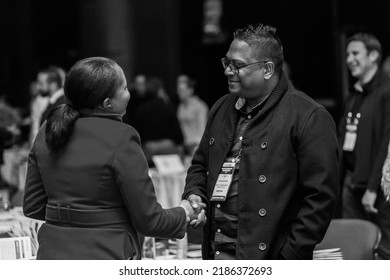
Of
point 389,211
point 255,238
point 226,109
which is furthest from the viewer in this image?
point 389,211

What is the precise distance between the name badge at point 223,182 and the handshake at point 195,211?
71 mm

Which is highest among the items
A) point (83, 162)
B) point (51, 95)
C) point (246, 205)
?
point (83, 162)

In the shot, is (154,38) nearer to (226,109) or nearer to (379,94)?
(379,94)

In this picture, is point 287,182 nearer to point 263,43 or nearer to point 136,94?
point 263,43

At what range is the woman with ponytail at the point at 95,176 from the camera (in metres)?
3.61

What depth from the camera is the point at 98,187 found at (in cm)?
360

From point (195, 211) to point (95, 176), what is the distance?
0.65 m

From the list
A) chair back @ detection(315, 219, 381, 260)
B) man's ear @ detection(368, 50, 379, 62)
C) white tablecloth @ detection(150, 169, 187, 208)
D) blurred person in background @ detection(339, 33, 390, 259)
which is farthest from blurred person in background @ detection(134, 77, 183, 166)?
chair back @ detection(315, 219, 381, 260)

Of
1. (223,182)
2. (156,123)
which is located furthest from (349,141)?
(156,123)

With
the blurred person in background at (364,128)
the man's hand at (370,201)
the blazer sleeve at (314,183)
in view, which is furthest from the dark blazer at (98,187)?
the blurred person in background at (364,128)

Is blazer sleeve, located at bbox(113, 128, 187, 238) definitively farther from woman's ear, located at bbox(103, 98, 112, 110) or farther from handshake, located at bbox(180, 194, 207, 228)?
handshake, located at bbox(180, 194, 207, 228)
